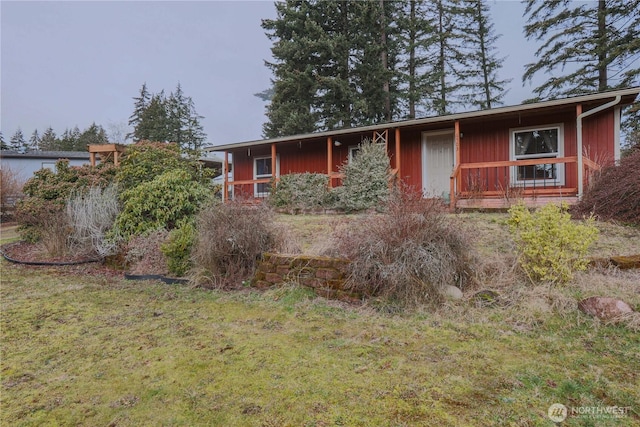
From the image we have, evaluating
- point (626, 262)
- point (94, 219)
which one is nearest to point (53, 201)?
point (94, 219)

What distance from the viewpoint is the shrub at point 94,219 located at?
664cm

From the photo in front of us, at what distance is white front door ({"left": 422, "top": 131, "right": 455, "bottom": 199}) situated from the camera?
Result: 1029cm

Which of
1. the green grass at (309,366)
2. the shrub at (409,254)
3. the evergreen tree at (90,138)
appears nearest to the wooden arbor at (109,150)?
the green grass at (309,366)

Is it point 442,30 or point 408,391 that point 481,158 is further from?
point 442,30

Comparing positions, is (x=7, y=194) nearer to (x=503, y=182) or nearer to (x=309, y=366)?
(x=309, y=366)

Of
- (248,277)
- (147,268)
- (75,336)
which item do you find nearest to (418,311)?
(248,277)

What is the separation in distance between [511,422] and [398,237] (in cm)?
215

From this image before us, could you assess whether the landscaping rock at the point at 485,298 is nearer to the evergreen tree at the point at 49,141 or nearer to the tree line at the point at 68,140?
the tree line at the point at 68,140

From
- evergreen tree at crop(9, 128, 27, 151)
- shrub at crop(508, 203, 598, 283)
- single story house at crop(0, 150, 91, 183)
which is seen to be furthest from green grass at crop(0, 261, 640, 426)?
evergreen tree at crop(9, 128, 27, 151)

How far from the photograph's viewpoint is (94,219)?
265 inches

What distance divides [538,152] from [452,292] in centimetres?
770

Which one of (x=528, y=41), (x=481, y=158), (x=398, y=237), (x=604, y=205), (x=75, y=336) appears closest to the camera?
(x=75, y=336)

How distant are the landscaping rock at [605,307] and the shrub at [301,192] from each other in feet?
23.4

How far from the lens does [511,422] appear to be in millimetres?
1687
